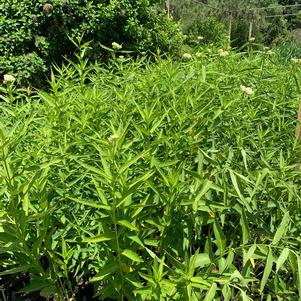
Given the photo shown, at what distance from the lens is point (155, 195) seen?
5.89 feet

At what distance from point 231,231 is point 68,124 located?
0.86 meters

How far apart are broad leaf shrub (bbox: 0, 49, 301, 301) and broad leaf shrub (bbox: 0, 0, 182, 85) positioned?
11.7 ft

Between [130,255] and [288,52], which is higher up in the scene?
[130,255]

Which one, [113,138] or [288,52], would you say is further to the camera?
[288,52]

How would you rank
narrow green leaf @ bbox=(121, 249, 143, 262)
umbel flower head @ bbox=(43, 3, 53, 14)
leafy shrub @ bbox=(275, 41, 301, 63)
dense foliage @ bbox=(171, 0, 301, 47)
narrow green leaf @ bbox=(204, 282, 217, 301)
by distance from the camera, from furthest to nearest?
dense foliage @ bbox=(171, 0, 301, 47)
leafy shrub @ bbox=(275, 41, 301, 63)
umbel flower head @ bbox=(43, 3, 53, 14)
narrow green leaf @ bbox=(121, 249, 143, 262)
narrow green leaf @ bbox=(204, 282, 217, 301)

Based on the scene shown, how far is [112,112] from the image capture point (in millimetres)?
2287

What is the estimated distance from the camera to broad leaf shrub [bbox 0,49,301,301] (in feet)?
5.27

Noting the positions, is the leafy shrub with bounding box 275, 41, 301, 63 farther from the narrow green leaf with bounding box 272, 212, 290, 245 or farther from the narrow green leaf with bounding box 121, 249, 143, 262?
the narrow green leaf with bounding box 121, 249, 143, 262

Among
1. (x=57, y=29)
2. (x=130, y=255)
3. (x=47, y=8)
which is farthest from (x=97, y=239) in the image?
(x=57, y=29)

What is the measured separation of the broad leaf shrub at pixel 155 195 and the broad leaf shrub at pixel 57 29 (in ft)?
11.7

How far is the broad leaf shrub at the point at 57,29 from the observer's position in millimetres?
5773

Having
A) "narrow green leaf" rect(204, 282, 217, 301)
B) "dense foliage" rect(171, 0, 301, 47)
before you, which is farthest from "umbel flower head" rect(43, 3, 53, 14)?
"dense foliage" rect(171, 0, 301, 47)

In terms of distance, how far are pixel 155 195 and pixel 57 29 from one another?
4702 mm

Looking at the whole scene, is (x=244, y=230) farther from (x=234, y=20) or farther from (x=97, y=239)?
(x=234, y=20)
